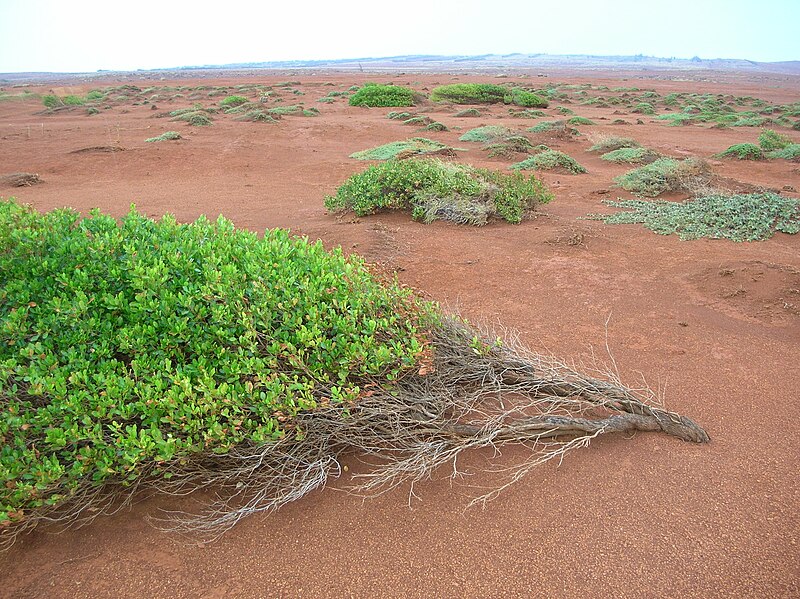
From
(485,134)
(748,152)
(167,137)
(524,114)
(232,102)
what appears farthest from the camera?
(232,102)

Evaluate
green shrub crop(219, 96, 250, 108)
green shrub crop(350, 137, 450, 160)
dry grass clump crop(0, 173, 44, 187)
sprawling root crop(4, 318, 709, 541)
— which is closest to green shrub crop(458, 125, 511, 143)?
green shrub crop(350, 137, 450, 160)

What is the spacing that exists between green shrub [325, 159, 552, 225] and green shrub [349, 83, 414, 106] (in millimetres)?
19242

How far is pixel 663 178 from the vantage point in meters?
9.52

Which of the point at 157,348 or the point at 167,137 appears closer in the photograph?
the point at 157,348

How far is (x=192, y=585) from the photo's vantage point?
7.59 feet

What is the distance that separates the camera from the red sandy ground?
234cm

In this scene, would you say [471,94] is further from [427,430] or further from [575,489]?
[575,489]

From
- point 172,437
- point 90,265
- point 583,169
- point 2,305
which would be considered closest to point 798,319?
A: point 172,437

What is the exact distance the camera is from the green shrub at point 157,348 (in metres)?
2.33

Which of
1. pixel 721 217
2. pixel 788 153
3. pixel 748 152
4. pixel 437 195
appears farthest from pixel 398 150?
pixel 788 153

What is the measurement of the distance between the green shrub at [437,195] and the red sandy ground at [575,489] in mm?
224

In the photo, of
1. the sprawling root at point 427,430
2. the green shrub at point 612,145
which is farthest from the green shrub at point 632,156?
the sprawling root at point 427,430

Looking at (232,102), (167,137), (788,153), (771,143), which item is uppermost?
(232,102)

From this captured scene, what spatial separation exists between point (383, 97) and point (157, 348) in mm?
25607
